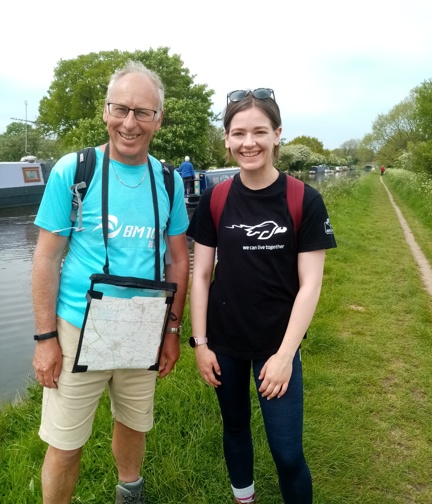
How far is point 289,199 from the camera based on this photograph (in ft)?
6.25

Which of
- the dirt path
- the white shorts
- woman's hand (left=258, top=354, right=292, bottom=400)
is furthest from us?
the dirt path

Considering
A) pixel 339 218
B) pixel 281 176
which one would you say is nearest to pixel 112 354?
pixel 281 176

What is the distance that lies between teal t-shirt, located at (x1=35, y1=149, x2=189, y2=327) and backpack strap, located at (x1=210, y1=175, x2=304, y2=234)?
0.82ft

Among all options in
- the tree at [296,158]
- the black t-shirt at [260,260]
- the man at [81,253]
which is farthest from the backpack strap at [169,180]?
the tree at [296,158]

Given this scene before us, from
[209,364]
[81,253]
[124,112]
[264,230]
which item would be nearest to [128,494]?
[209,364]

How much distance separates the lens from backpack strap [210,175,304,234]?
1.89 meters

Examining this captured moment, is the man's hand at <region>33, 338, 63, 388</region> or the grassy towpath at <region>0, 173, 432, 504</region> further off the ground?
the man's hand at <region>33, 338, 63, 388</region>

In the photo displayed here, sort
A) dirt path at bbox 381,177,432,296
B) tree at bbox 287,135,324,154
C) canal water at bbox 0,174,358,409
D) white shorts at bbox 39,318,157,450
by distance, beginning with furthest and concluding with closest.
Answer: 1. tree at bbox 287,135,324,154
2. dirt path at bbox 381,177,432,296
3. canal water at bbox 0,174,358,409
4. white shorts at bbox 39,318,157,450

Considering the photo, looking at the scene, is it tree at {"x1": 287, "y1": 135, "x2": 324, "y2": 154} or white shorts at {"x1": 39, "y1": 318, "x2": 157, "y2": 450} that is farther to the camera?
tree at {"x1": 287, "y1": 135, "x2": 324, "y2": 154}

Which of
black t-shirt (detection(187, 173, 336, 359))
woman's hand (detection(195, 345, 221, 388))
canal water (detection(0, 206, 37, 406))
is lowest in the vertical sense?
canal water (detection(0, 206, 37, 406))

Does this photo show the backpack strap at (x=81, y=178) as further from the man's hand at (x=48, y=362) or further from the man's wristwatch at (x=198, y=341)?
the man's wristwatch at (x=198, y=341)

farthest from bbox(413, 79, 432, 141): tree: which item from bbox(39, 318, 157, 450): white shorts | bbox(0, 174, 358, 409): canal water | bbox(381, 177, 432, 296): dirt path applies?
bbox(39, 318, 157, 450): white shorts

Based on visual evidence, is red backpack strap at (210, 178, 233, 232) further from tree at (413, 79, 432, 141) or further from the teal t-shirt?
tree at (413, 79, 432, 141)

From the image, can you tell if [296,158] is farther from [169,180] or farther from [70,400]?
[70,400]
